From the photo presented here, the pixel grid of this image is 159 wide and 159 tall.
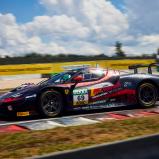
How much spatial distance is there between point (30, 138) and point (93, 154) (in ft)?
8.47

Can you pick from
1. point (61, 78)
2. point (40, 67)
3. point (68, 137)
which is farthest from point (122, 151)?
point (40, 67)

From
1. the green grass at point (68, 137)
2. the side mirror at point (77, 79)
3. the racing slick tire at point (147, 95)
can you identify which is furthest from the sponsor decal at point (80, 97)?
the green grass at point (68, 137)

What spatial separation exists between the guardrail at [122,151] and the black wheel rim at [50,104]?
538 centimetres

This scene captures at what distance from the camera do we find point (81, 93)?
11.4m

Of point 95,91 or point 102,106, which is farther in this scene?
point 102,106

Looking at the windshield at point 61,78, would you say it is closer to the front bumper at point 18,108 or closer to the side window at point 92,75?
the side window at point 92,75

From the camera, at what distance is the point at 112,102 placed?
12.0 metres

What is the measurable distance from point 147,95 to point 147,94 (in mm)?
29

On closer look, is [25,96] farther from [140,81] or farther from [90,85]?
[140,81]

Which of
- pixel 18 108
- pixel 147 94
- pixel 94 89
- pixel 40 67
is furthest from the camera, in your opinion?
pixel 40 67

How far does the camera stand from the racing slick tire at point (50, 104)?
10.9 meters

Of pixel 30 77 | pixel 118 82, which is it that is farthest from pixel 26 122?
pixel 30 77

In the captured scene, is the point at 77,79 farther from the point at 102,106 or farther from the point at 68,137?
the point at 68,137

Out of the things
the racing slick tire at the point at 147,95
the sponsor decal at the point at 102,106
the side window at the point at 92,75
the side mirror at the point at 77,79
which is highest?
the side window at the point at 92,75
